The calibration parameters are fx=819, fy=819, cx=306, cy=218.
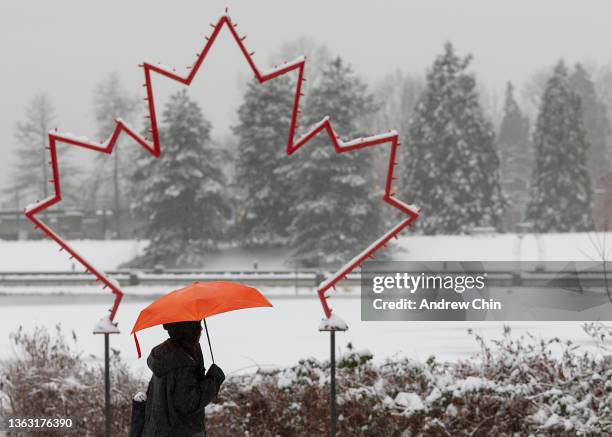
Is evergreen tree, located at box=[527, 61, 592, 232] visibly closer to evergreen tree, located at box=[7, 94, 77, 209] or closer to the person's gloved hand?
A: evergreen tree, located at box=[7, 94, 77, 209]

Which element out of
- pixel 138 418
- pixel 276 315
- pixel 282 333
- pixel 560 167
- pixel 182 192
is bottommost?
pixel 276 315

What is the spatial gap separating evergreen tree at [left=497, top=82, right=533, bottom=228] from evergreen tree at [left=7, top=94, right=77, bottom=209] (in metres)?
33.1

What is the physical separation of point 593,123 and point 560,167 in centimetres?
1920

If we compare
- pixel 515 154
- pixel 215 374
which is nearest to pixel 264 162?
pixel 215 374

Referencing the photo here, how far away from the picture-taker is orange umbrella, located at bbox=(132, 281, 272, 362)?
444 cm

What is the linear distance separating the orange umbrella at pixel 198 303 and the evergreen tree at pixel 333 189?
1157 inches

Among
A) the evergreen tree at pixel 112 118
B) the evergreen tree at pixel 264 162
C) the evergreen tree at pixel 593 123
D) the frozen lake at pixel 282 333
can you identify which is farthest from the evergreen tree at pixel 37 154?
the evergreen tree at pixel 593 123

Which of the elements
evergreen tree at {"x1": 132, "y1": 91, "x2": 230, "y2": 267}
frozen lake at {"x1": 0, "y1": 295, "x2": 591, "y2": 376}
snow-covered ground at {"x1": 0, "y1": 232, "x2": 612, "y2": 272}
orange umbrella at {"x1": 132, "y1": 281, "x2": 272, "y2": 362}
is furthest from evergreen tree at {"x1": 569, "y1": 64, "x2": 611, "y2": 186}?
orange umbrella at {"x1": 132, "y1": 281, "x2": 272, "y2": 362}

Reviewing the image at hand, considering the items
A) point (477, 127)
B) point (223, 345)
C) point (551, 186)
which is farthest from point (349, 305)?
point (551, 186)

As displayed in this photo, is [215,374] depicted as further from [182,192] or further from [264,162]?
[182,192]

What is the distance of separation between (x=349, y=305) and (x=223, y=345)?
9202 mm

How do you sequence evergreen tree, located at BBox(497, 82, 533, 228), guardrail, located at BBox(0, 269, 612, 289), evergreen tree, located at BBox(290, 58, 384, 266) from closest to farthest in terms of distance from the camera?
guardrail, located at BBox(0, 269, 612, 289) → evergreen tree, located at BBox(290, 58, 384, 266) → evergreen tree, located at BBox(497, 82, 533, 228)

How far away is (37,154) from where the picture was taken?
51125mm

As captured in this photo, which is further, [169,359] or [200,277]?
[200,277]
